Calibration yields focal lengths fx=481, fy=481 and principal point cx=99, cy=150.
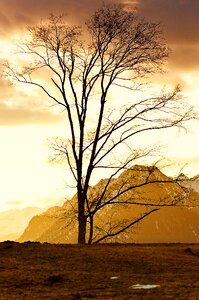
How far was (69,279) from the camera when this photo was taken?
11.1 meters

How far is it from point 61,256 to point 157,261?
291 cm

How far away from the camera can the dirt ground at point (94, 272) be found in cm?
938

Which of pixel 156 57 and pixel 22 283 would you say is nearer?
pixel 22 283

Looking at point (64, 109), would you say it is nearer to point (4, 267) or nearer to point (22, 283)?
point (4, 267)

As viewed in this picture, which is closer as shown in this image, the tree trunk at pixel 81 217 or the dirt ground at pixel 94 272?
the dirt ground at pixel 94 272

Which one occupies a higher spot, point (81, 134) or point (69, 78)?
point (69, 78)

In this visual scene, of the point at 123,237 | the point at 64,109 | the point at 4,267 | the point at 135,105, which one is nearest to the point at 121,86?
the point at 135,105

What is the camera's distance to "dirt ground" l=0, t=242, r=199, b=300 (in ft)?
30.8

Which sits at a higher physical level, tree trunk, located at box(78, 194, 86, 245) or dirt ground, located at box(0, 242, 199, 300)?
tree trunk, located at box(78, 194, 86, 245)

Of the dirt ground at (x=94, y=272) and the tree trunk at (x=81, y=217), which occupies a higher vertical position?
the tree trunk at (x=81, y=217)

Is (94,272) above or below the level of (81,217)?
below

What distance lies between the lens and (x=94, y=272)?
12148mm

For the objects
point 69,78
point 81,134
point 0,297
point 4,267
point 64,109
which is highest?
point 69,78

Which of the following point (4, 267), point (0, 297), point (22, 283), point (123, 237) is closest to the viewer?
point (0, 297)
